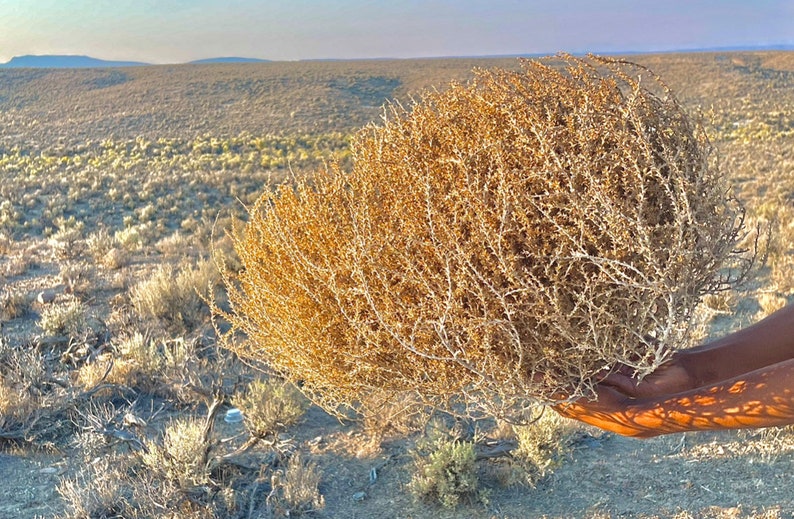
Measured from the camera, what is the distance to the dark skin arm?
1.66 meters

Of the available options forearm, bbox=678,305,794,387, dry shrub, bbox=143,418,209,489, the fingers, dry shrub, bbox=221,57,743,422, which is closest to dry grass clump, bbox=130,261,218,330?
dry shrub, bbox=143,418,209,489

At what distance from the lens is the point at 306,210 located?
6.92 ft

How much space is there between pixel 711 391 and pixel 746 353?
0.41 metres

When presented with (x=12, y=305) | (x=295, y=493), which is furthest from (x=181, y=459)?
(x=12, y=305)

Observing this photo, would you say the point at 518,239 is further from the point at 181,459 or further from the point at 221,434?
the point at 221,434

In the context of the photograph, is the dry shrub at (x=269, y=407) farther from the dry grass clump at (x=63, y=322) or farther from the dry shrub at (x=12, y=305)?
the dry shrub at (x=12, y=305)

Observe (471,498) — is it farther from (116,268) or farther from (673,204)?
(116,268)

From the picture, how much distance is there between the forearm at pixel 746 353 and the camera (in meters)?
A: 2.02

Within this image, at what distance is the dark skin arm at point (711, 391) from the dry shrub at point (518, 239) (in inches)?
5.0

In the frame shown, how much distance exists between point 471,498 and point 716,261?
282cm

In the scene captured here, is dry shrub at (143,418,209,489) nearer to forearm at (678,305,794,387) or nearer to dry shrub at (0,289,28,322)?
forearm at (678,305,794,387)

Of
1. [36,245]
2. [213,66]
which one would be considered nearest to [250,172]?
[36,245]

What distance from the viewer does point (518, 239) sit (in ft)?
5.64

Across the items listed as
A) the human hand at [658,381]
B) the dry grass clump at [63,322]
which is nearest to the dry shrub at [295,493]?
the human hand at [658,381]
